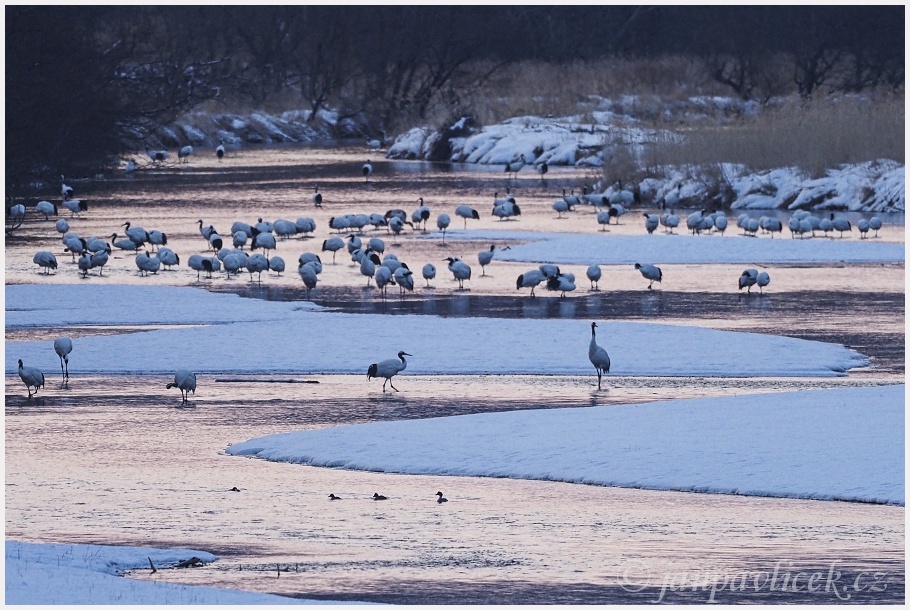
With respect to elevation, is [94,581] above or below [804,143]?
below

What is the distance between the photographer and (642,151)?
142 ft

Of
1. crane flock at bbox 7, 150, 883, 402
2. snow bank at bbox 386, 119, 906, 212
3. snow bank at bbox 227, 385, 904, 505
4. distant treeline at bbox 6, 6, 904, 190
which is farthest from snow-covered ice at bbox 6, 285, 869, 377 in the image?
distant treeline at bbox 6, 6, 904, 190

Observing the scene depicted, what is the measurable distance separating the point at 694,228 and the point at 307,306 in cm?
1218

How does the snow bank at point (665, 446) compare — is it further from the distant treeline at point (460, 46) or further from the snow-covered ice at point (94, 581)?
the distant treeline at point (460, 46)

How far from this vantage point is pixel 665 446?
12336 millimetres

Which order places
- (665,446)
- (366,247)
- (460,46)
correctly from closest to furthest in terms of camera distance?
(665,446) → (366,247) → (460,46)

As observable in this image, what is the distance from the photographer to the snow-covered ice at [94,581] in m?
7.65

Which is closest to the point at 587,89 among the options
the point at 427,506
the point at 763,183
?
the point at 763,183

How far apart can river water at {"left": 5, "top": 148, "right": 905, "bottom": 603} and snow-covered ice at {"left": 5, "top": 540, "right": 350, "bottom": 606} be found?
264 mm

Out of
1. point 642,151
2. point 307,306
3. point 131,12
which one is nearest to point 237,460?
point 307,306

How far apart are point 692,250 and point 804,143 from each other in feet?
38.2

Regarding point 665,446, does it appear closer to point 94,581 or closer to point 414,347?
point 94,581

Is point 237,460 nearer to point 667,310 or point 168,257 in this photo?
point 667,310

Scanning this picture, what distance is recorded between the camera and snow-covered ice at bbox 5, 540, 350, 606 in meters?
7.65
